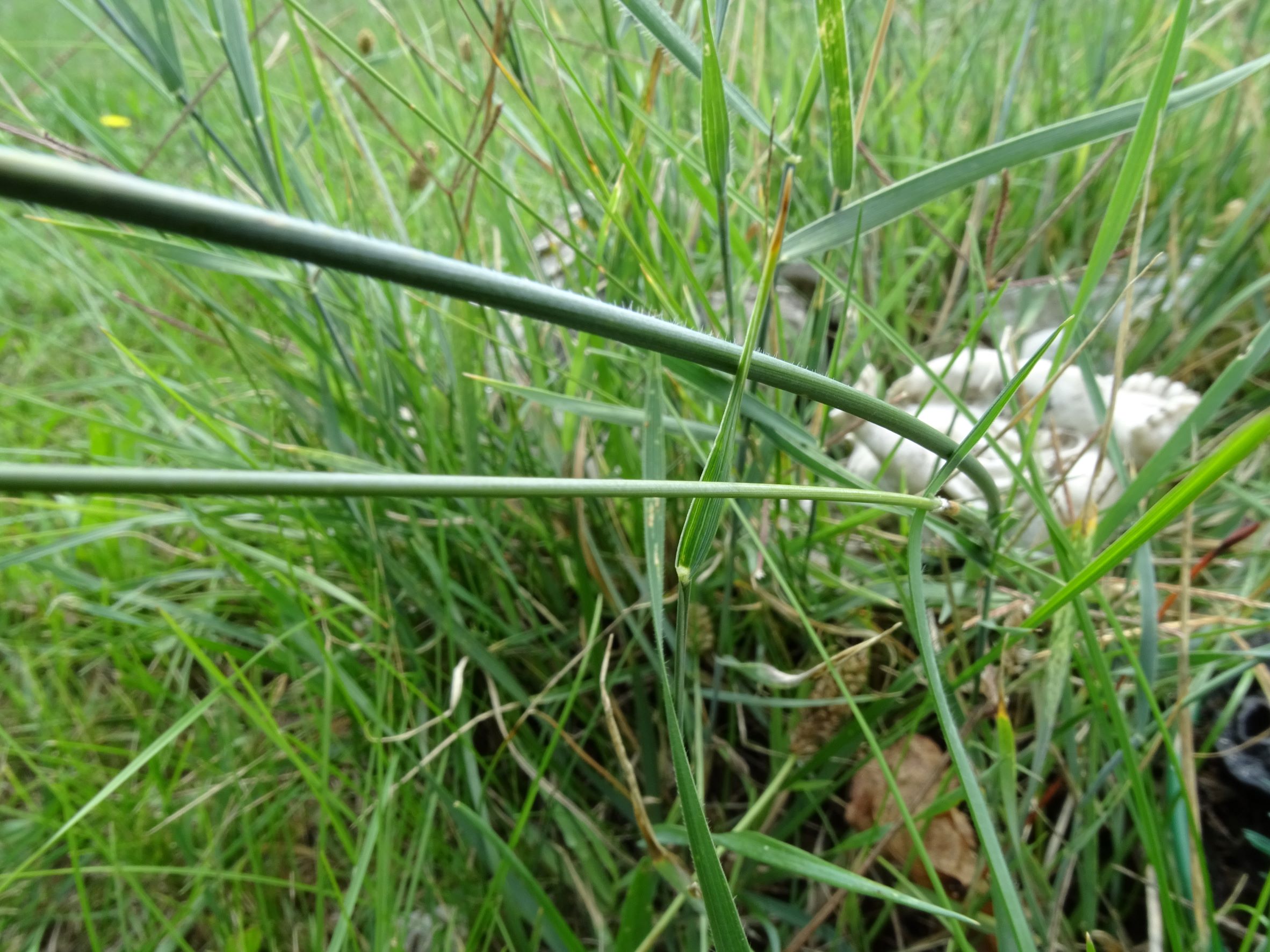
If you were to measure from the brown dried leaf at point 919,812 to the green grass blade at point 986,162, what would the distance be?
33cm

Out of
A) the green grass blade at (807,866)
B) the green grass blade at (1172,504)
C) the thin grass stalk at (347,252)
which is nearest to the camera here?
the thin grass stalk at (347,252)

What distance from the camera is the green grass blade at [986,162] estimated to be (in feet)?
1.19

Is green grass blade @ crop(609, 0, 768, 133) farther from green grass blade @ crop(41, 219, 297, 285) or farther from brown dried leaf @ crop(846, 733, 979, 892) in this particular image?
brown dried leaf @ crop(846, 733, 979, 892)

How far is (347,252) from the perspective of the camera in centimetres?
13

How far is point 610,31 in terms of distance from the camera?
1.67ft

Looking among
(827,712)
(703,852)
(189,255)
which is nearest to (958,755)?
(703,852)

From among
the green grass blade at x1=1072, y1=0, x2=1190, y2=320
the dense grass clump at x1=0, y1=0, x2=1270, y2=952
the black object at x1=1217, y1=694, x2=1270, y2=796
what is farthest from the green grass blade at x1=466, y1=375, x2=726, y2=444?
the black object at x1=1217, y1=694, x2=1270, y2=796

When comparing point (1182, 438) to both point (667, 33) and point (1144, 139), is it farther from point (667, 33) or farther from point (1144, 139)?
point (667, 33)

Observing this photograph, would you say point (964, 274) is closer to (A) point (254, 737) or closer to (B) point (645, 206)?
(B) point (645, 206)

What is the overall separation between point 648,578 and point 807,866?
167mm

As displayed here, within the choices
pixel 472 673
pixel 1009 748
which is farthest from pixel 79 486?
pixel 472 673

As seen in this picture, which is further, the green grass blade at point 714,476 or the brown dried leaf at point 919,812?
the brown dried leaf at point 919,812

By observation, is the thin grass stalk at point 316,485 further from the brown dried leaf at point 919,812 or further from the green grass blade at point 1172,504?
the brown dried leaf at point 919,812

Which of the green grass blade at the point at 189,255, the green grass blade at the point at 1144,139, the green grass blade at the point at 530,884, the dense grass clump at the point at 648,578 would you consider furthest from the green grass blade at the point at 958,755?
the green grass blade at the point at 189,255
